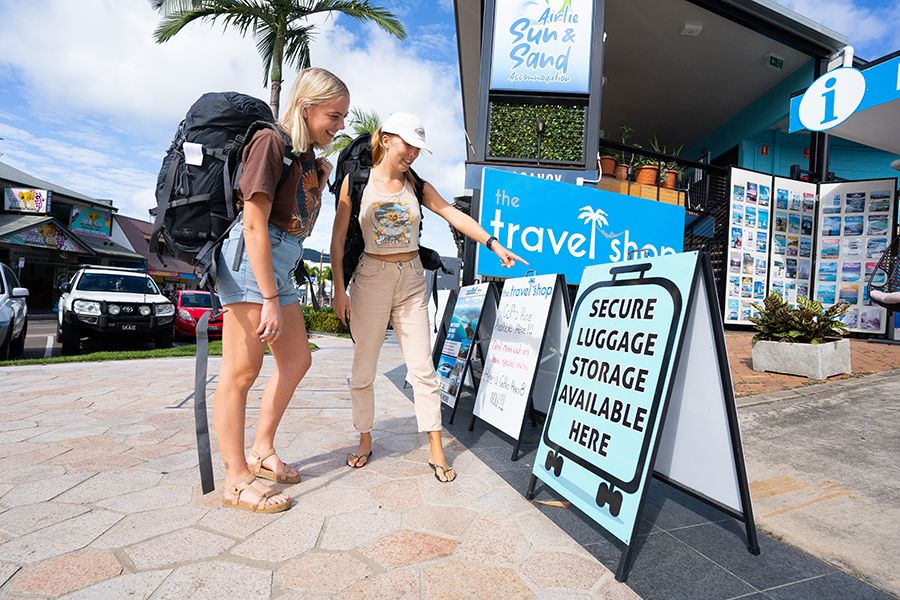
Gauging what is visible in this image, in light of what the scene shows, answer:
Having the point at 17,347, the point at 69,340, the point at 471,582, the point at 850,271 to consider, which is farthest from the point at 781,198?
the point at 17,347

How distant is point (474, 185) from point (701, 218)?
6702 millimetres

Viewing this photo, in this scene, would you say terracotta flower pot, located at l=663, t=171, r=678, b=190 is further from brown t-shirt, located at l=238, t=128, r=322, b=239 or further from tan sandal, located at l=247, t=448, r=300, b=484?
tan sandal, located at l=247, t=448, r=300, b=484

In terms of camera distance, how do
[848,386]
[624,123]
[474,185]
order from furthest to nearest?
[624,123] → [474,185] → [848,386]

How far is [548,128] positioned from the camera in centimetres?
682

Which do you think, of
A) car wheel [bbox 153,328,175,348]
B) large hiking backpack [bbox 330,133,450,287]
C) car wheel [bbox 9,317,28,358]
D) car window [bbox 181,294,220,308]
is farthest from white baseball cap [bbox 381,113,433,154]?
car window [bbox 181,294,220,308]

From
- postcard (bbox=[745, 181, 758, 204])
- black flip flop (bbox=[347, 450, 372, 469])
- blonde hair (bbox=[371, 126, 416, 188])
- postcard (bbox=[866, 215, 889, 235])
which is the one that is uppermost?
postcard (bbox=[745, 181, 758, 204])

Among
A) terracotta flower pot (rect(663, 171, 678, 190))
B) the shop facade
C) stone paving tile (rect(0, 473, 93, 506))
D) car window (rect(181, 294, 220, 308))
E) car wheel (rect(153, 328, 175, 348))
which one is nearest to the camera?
stone paving tile (rect(0, 473, 93, 506))

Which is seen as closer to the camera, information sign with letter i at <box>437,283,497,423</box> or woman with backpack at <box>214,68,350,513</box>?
woman with backpack at <box>214,68,350,513</box>

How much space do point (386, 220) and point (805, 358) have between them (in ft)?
16.2

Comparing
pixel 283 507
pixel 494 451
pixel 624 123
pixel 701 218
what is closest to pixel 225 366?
pixel 283 507

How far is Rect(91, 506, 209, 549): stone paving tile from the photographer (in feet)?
5.97

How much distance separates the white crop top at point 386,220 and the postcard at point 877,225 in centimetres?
1003

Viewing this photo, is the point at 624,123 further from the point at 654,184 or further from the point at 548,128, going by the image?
the point at 548,128

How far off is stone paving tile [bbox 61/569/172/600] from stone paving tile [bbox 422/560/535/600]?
0.88 meters
